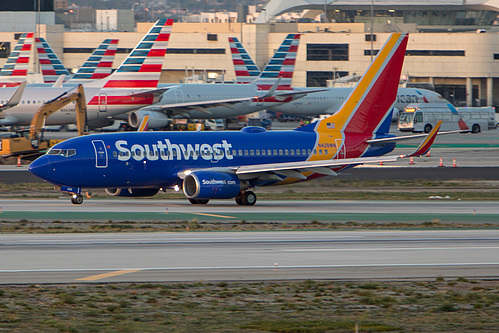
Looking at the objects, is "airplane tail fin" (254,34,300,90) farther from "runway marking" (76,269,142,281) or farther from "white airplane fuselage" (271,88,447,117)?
"runway marking" (76,269,142,281)

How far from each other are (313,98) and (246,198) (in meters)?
75.6

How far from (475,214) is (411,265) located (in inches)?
600

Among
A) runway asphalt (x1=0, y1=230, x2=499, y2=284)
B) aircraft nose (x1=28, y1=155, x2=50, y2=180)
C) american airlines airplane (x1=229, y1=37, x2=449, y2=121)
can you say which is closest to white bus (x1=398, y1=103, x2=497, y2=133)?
american airlines airplane (x1=229, y1=37, x2=449, y2=121)

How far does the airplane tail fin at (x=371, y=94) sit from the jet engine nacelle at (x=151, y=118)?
129ft

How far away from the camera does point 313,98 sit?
115m

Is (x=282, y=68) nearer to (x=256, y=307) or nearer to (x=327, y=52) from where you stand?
(x=327, y=52)

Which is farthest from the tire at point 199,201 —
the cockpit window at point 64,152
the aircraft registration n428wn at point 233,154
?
the cockpit window at point 64,152

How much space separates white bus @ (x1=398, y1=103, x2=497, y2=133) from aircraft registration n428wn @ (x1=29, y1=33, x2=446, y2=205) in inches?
2342

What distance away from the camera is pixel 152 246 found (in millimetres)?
26000

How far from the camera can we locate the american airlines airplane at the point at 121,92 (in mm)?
78562

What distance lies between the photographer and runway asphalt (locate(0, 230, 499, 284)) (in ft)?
70.3

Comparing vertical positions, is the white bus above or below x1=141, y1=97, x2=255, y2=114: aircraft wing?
below

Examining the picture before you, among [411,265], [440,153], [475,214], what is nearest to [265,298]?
[411,265]

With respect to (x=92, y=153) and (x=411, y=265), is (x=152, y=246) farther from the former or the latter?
(x=92, y=153)
